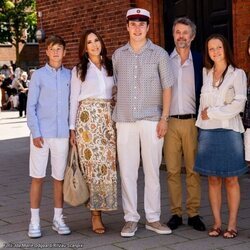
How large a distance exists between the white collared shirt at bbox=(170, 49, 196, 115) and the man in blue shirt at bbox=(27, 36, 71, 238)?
999mm

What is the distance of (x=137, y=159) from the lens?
18.6 ft

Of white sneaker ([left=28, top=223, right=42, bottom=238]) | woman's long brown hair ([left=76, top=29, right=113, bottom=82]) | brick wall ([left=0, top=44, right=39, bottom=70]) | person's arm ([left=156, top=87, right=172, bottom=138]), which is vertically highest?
brick wall ([left=0, top=44, right=39, bottom=70])

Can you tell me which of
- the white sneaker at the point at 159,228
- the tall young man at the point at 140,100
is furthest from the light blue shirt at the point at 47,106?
the white sneaker at the point at 159,228

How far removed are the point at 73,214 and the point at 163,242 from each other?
5.04ft

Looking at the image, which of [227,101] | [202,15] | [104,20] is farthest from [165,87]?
[104,20]

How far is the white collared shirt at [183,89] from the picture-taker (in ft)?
18.9

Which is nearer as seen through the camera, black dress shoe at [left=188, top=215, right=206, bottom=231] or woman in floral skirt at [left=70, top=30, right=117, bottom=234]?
woman in floral skirt at [left=70, top=30, right=117, bottom=234]

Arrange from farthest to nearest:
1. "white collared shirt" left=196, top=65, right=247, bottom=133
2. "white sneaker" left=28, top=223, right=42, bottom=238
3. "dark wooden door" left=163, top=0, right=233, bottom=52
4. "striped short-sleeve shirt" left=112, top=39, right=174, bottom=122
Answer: "dark wooden door" left=163, top=0, right=233, bottom=52 < "white sneaker" left=28, top=223, right=42, bottom=238 < "striped short-sleeve shirt" left=112, top=39, right=174, bottom=122 < "white collared shirt" left=196, top=65, right=247, bottom=133

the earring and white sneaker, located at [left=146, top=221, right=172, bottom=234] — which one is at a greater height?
the earring

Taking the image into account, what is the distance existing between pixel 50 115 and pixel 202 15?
14.3 ft

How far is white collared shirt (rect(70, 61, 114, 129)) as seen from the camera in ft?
18.5

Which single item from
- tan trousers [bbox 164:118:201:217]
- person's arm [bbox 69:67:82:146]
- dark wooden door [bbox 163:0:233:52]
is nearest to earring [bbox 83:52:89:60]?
person's arm [bbox 69:67:82:146]

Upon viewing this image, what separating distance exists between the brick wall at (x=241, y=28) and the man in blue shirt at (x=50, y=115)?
131 inches

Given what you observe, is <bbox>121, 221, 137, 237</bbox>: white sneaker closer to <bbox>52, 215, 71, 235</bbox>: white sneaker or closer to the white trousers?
the white trousers
